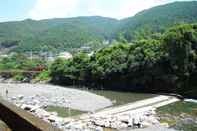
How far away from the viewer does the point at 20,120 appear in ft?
9.87

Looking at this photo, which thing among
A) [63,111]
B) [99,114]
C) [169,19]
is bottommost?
[63,111]

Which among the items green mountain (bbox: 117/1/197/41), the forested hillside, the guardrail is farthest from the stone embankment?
green mountain (bbox: 117/1/197/41)

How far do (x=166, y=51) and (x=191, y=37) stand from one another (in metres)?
4.77

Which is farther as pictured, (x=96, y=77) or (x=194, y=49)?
(x=96, y=77)

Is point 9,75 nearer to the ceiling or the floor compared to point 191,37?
nearer to the floor

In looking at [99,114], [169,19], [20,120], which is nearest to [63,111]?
[99,114]

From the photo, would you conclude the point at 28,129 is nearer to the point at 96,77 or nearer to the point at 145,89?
the point at 145,89

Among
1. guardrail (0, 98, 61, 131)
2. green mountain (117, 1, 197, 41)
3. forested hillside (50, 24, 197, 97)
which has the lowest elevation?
forested hillside (50, 24, 197, 97)

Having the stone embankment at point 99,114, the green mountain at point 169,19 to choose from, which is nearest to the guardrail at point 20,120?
the stone embankment at point 99,114

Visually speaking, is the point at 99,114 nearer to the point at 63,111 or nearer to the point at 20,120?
the point at 63,111

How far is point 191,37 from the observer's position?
48.8 metres

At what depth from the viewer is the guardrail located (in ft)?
8.02

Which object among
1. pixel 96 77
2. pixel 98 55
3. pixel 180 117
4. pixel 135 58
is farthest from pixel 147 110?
pixel 98 55

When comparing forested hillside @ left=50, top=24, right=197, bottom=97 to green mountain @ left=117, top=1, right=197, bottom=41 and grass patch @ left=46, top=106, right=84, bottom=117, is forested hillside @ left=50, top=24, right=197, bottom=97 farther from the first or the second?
green mountain @ left=117, top=1, right=197, bottom=41
